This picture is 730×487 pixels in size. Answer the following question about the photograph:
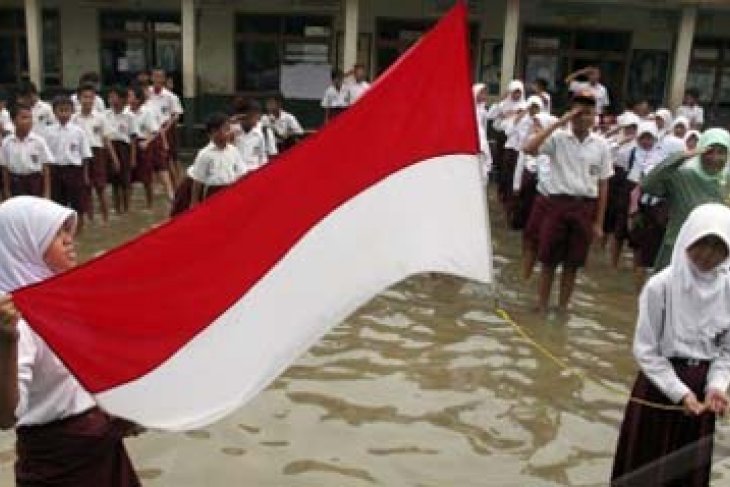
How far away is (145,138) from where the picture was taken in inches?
460

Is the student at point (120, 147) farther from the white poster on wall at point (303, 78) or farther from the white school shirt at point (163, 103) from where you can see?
the white poster on wall at point (303, 78)

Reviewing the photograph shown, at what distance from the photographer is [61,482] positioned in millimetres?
2670

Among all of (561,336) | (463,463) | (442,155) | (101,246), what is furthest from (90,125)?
(442,155)

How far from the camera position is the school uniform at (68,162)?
958 centimetres

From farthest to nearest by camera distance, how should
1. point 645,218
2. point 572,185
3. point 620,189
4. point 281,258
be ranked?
point 620,189
point 645,218
point 572,185
point 281,258

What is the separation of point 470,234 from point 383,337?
11.8 ft

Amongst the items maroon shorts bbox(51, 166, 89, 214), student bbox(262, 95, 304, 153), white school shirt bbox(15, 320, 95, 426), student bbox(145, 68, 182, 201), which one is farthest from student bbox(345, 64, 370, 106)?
white school shirt bbox(15, 320, 95, 426)

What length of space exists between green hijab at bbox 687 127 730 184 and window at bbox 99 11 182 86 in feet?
45.5

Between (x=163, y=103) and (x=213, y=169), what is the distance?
5376mm

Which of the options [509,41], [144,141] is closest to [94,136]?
[144,141]

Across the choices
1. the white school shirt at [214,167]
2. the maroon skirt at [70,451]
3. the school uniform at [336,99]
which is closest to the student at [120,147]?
the white school shirt at [214,167]

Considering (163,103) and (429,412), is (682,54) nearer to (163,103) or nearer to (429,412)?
(163,103)

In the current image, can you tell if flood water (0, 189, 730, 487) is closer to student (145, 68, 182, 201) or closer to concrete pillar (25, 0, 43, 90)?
student (145, 68, 182, 201)

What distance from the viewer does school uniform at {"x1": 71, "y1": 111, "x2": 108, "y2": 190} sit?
10.4 metres
